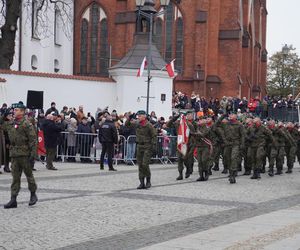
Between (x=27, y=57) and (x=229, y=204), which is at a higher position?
(x=27, y=57)

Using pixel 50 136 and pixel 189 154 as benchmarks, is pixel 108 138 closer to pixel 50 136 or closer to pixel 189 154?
pixel 50 136

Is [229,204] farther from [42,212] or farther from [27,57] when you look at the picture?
[27,57]

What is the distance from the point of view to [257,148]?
20734 mm

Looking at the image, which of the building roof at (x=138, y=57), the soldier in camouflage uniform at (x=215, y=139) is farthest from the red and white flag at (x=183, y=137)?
the building roof at (x=138, y=57)

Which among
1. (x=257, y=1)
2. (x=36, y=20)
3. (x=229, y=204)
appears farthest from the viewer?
(x=257, y=1)

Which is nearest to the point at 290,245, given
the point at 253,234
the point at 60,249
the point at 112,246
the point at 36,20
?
the point at 253,234

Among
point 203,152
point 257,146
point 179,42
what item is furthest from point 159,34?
point 203,152

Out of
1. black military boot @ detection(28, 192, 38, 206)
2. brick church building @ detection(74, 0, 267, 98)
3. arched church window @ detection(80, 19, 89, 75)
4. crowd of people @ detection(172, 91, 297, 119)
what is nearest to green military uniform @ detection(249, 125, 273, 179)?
black military boot @ detection(28, 192, 38, 206)

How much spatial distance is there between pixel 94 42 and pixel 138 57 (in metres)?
17.1

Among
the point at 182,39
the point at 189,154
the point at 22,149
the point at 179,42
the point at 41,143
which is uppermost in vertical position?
the point at 182,39

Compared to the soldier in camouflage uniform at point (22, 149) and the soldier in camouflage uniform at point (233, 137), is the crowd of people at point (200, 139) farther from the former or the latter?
the soldier in camouflage uniform at point (22, 149)

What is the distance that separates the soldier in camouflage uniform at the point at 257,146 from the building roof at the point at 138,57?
13.5 metres

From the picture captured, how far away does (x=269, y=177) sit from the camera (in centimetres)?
2122

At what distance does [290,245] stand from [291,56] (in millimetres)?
85926
